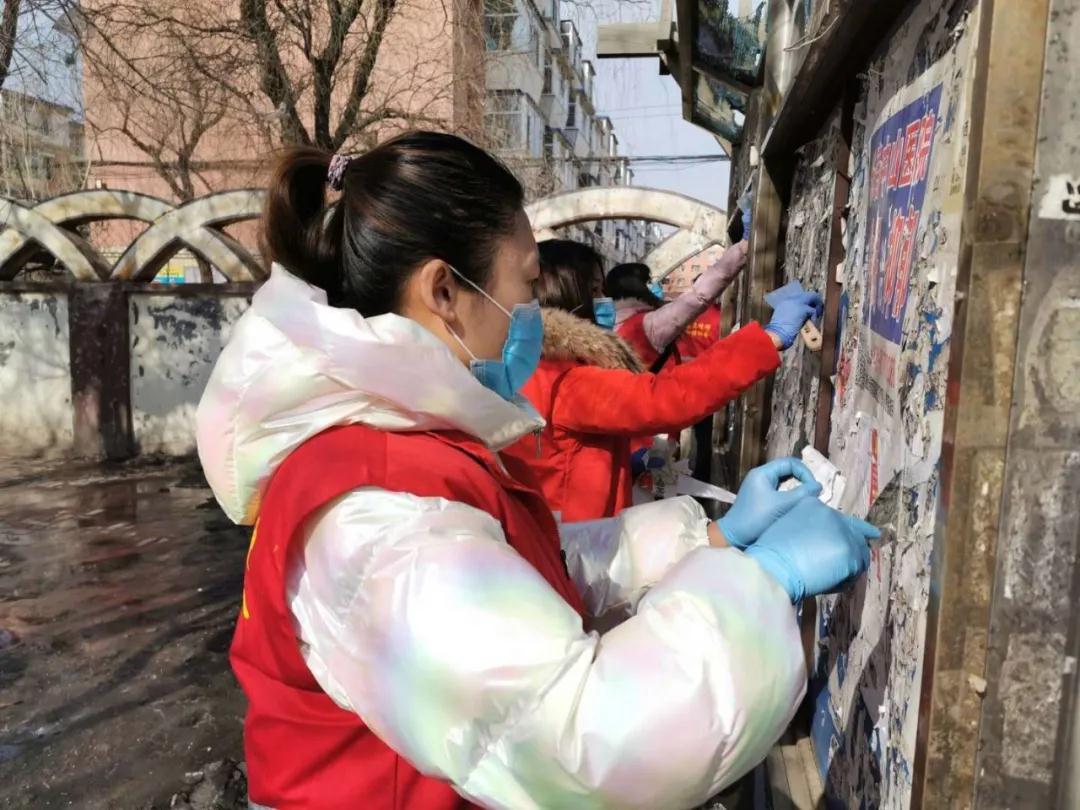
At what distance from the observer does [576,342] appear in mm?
2498

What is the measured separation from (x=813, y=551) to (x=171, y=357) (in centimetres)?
818

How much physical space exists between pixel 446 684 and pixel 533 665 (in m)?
0.09

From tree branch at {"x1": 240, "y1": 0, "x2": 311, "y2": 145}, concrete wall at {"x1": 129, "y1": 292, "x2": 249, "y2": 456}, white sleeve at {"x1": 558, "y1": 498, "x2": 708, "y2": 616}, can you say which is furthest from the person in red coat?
concrete wall at {"x1": 129, "y1": 292, "x2": 249, "y2": 456}

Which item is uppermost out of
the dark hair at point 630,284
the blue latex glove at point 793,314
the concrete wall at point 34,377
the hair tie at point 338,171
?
the hair tie at point 338,171

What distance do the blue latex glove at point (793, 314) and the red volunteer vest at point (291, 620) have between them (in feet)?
3.49

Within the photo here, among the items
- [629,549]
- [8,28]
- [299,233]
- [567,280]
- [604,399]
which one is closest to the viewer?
[299,233]

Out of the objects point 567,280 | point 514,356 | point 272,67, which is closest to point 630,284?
point 567,280

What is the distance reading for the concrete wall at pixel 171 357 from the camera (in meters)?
8.20

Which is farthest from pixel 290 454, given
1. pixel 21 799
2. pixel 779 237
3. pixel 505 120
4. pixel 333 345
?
pixel 505 120

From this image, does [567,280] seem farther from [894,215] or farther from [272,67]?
[272,67]

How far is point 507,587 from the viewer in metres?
0.90

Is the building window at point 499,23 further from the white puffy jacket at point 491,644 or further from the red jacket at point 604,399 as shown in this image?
the white puffy jacket at point 491,644

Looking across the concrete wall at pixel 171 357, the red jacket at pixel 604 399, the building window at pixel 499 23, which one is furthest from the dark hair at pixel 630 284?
the building window at pixel 499 23

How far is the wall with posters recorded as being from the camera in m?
1.07
